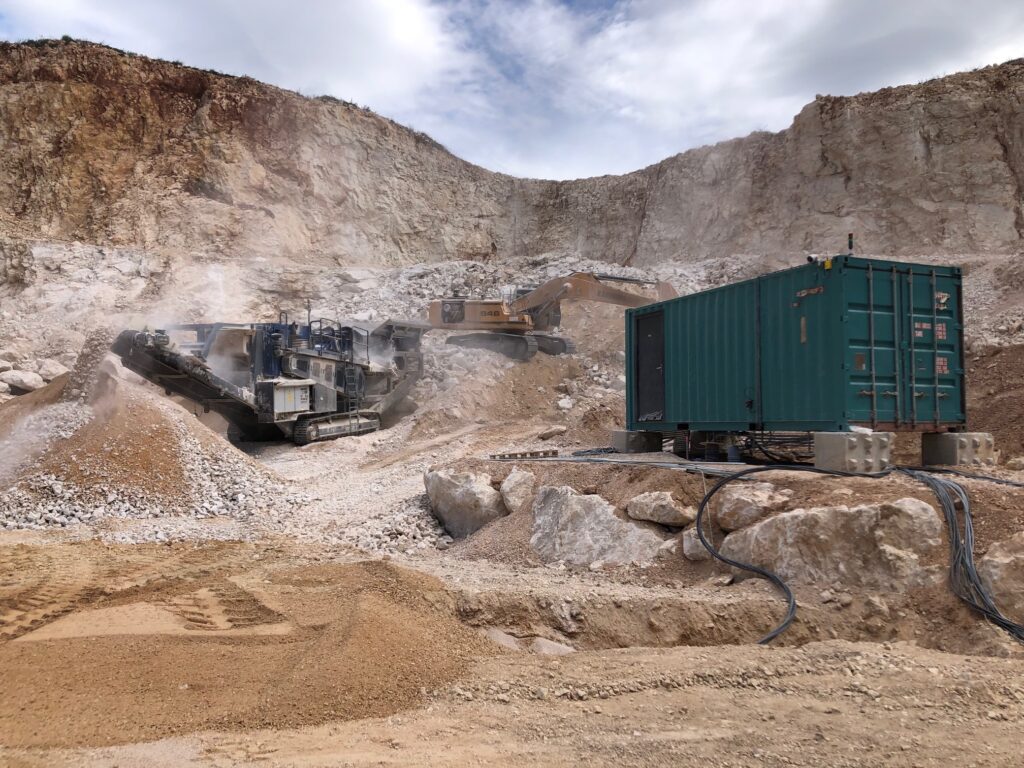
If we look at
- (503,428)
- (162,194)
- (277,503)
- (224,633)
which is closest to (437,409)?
(503,428)

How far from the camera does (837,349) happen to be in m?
7.05

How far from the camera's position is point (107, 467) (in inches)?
412

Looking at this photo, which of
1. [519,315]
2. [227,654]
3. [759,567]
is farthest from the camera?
[519,315]

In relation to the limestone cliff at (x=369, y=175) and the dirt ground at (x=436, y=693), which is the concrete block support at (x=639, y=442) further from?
the limestone cliff at (x=369, y=175)

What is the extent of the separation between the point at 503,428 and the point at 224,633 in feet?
36.2

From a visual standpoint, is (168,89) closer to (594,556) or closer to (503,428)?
(503,428)

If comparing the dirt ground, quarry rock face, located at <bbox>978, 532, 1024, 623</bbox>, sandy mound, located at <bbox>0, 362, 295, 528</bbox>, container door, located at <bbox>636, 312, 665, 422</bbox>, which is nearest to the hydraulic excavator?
sandy mound, located at <bbox>0, 362, 295, 528</bbox>

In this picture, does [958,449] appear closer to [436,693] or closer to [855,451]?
[855,451]

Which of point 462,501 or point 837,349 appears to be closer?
point 837,349

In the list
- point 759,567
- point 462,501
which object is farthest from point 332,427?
point 759,567

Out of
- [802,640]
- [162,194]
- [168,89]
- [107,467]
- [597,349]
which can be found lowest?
[802,640]

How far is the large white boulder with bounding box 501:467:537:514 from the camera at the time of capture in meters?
8.40

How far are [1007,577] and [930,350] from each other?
10.6 ft

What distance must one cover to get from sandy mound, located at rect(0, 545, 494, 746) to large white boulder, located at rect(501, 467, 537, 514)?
6.85 feet
